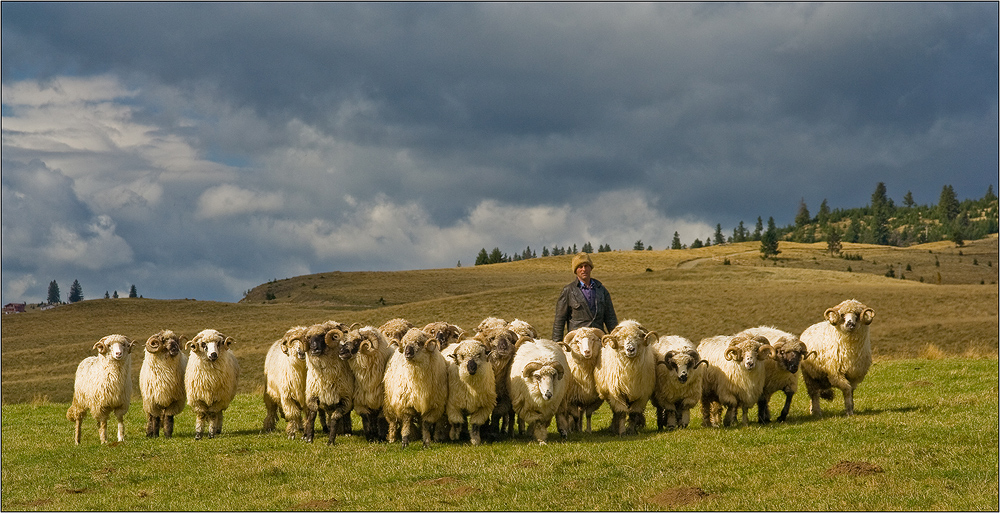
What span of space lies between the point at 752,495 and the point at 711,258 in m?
120

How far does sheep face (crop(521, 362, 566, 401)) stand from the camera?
14.0 metres

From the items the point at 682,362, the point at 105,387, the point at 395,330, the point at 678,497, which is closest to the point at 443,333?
the point at 395,330

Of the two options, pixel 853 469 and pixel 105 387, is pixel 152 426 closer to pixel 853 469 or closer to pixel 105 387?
pixel 105 387

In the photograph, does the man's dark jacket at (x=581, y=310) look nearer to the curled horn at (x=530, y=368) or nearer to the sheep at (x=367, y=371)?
the curled horn at (x=530, y=368)

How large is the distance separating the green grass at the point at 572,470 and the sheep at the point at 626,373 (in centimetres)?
62

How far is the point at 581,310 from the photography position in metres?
17.5

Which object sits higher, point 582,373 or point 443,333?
point 443,333

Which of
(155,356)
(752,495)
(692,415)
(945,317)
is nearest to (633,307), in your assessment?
(945,317)

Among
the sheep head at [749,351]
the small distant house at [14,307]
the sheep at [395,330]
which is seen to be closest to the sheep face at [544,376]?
the sheep at [395,330]

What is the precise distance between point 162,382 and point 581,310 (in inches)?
362

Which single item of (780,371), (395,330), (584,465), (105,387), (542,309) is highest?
(395,330)

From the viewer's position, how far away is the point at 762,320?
5650cm

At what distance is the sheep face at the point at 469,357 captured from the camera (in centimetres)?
1397

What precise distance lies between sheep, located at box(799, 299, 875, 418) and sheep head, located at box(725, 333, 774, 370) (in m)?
1.37
